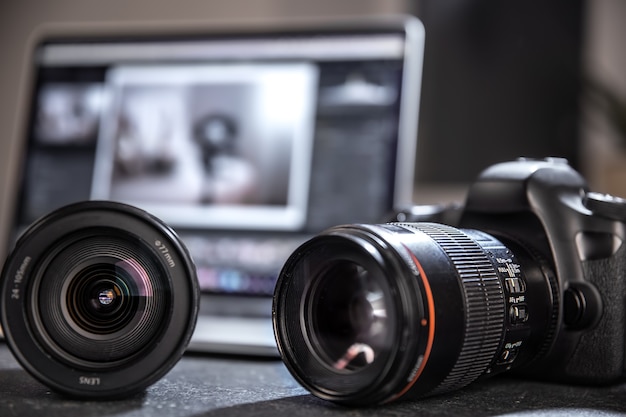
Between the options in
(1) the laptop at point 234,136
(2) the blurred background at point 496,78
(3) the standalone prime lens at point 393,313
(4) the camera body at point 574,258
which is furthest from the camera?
(2) the blurred background at point 496,78

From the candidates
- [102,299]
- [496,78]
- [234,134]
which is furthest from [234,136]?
[496,78]

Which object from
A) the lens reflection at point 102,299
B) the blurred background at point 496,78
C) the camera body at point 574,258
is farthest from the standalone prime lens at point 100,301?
the blurred background at point 496,78

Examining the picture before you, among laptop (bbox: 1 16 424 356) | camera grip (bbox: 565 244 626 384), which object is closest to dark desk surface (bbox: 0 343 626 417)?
camera grip (bbox: 565 244 626 384)

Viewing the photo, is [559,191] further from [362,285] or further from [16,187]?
[16,187]

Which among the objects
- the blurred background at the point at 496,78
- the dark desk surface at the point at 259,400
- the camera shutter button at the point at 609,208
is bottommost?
the dark desk surface at the point at 259,400

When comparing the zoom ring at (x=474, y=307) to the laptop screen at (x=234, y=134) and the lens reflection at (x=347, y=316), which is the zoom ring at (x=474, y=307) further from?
the laptop screen at (x=234, y=134)

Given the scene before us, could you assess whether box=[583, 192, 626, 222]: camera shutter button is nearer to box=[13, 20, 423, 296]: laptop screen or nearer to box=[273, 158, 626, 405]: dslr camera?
box=[273, 158, 626, 405]: dslr camera

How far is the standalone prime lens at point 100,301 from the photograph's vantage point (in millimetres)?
418

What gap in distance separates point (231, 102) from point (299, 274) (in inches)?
17.3

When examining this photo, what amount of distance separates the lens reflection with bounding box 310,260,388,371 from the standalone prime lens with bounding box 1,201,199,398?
0.24 ft

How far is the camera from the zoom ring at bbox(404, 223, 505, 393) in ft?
1.40

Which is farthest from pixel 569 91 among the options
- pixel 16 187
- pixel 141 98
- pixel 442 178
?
pixel 16 187

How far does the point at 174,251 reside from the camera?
1.40 feet

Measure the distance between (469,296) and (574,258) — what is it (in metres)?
0.16
